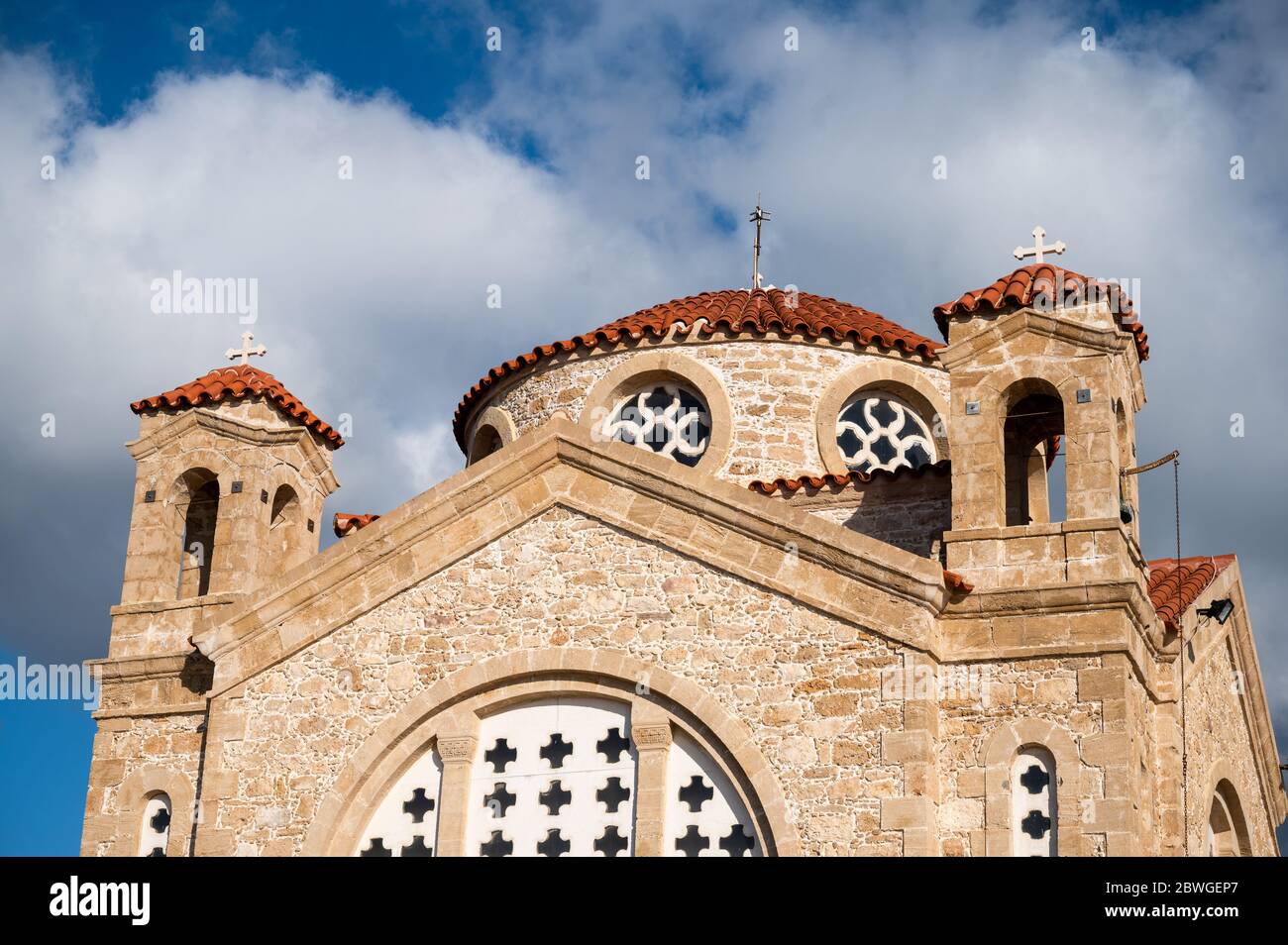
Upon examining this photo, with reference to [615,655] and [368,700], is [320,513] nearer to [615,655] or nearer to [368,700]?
[368,700]

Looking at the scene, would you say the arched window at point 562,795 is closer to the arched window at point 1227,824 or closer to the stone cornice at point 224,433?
the stone cornice at point 224,433

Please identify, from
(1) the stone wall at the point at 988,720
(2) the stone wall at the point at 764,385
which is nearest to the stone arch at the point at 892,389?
(2) the stone wall at the point at 764,385

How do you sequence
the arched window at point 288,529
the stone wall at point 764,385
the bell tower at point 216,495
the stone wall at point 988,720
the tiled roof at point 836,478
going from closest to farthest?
the stone wall at point 988,720 → the bell tower at point 216,495 → the tiled roof at point 836,478 → the arched window at point 288,529 → the stone wall at point 764,385

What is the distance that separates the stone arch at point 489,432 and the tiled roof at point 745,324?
1.14ft

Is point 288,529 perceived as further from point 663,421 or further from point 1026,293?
point 1026,293

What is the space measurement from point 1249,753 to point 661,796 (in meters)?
8.40

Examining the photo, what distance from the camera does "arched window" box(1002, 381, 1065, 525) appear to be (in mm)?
18922

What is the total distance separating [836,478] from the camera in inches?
875

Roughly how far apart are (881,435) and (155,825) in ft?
32.9

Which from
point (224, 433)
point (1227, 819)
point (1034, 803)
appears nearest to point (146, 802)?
point (224, 433)

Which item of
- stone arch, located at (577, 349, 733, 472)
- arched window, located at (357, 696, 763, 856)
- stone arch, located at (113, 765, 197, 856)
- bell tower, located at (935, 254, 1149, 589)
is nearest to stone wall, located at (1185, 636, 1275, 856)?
bell tower, located at (935, 254, 1149, 589)

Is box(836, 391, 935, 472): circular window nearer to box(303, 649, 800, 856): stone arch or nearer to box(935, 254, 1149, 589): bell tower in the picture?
box(935, 254, 1149, 589): bell tower

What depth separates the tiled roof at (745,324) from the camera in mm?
24297
